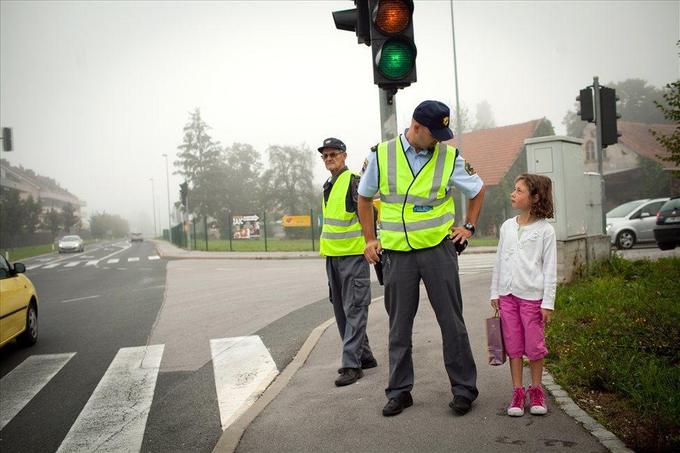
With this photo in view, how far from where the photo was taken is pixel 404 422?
12.7ft

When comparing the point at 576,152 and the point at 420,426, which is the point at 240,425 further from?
the point at 576,152

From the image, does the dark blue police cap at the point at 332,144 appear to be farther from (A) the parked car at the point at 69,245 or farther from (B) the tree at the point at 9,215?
(B) the tree at the point at 9,215

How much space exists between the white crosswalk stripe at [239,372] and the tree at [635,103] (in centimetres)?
7095

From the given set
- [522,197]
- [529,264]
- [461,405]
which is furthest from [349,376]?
[522,197]

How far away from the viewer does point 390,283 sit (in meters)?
4.04

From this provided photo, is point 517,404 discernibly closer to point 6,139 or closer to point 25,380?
point 25,380

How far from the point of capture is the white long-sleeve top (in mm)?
3832

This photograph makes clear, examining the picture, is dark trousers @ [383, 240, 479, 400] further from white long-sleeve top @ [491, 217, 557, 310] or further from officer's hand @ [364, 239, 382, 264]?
white long-sleeve top @ [491, 217, 557, 310]

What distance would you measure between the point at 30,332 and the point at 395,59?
20.0 ft

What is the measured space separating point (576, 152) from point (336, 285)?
5480mm

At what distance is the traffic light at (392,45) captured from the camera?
15.7ft

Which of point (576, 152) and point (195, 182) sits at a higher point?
point (195, 182)

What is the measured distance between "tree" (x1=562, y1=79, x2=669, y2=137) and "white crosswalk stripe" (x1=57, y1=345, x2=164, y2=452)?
72.0 metres

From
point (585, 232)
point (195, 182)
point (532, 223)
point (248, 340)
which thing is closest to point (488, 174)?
point (585, 232)
